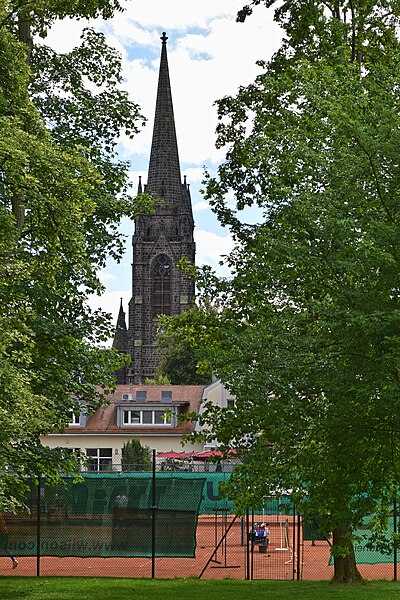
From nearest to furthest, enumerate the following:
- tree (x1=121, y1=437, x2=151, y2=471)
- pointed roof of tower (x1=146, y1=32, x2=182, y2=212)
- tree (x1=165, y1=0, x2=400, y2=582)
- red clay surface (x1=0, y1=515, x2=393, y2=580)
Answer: tree (x1=165, y1=0, x2=400, y2=582)
red clay surface (x1=0, y1=515, x2=393, y2=580)
tree (x1=121, y1=437, x2=151, y2=471)
pointed roof of tower (x1=146, y1=32, x2=182, y2=212)

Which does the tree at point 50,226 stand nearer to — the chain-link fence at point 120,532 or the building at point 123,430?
the chain-link fence at point 120,532

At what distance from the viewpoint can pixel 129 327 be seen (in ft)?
413

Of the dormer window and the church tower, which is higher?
the church tower

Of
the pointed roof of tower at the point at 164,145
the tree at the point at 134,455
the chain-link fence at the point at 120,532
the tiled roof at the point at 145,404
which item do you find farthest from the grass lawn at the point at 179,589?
the pointed roof of tower at the point at 164,145

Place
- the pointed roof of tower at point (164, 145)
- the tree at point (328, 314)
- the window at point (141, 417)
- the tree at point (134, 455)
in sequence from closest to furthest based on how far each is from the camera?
the tree at point (328, 314) < the tree at point (134, 455) < the window at point (141, 417) < the pointed roof of tower at point (164, 145)

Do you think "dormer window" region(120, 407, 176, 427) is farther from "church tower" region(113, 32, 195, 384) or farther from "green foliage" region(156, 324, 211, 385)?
"church tower" region(113, 32, 195, 384)

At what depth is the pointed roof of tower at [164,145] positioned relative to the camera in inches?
5084

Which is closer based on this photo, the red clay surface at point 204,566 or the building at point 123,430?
the red clay surface at point 204,566

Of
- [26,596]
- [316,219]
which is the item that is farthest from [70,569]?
[316,219]

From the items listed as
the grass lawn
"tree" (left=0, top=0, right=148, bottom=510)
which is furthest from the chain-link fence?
"tree" (left=0, top=0, right=148, bottom=510)

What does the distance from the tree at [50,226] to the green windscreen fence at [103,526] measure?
3.94 meters

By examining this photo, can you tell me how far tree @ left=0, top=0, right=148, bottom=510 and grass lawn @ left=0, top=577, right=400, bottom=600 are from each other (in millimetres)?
2051

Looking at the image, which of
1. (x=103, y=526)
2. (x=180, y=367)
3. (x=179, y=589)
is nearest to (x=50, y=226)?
(x=179, y=589)

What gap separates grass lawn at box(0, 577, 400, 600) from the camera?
57.7 feet
